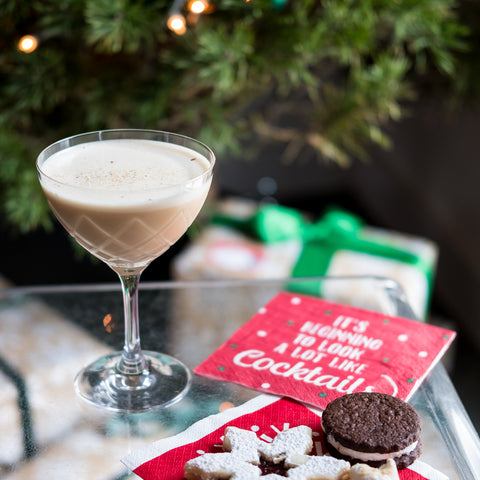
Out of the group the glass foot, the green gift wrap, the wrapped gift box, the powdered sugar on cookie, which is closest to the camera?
the powdered sugar on cookie

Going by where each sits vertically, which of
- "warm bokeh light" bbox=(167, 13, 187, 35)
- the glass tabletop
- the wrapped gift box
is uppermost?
"warm bokeh light" bbox=(167, 13, 187, 35)

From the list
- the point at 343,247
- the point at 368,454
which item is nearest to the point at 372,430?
the point at 368,454

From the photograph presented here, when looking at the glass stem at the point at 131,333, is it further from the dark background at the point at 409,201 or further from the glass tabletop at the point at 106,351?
the dark background at the point at 409,201

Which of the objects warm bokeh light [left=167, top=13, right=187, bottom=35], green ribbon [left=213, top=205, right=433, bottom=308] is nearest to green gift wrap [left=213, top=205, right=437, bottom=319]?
green ribbon [left=213, top=205, right=433, bottom=308]

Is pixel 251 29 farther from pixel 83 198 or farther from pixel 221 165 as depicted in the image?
pixel 221 165

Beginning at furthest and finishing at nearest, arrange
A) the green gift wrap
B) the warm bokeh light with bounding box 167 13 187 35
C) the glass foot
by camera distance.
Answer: the green gift wrap → the warm bokeh light with bounding box 167 13 187 35 → the glass foot

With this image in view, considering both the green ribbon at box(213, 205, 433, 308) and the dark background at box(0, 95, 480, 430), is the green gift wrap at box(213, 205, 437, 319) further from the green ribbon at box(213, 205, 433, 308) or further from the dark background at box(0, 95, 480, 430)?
the dark background at box(0, 95, 480, 430)

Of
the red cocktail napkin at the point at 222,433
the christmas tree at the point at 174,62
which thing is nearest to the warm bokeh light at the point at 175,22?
the christmas tree at the point at 174,62

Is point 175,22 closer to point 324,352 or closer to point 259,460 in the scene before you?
point 324,352
